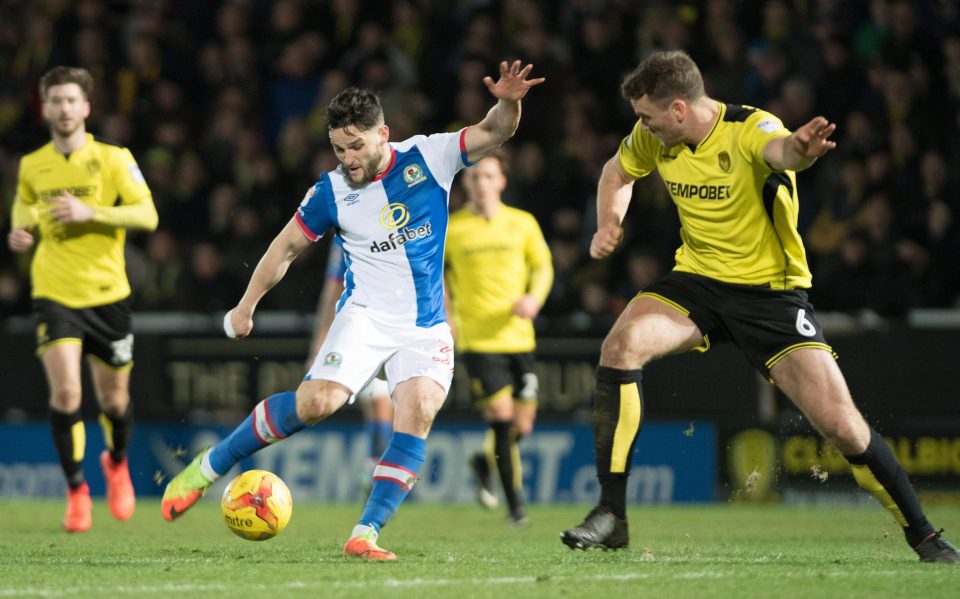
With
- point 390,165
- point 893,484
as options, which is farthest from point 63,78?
point 893,484

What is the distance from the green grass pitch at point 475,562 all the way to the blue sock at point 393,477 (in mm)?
228

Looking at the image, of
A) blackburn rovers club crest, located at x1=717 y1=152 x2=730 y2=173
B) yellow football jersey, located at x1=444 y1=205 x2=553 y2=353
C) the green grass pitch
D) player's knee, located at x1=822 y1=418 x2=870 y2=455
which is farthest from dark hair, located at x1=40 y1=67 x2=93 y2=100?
player's knee, located at x1=822 y1=418 x2=870 y2=455

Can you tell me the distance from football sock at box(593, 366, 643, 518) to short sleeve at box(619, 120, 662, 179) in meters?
0.91

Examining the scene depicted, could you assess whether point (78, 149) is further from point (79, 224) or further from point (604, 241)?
point (604, 241)

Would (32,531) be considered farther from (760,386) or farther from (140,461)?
(760,386)

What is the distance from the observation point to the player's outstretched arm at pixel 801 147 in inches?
221

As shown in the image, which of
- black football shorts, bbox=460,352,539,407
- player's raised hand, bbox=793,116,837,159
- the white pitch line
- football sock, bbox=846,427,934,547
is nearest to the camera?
the white pitch line

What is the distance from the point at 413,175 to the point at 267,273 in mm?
770

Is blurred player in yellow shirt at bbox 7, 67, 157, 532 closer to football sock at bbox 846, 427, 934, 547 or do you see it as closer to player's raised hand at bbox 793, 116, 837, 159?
player's raised hand at bbox 793, 116, 837, 159

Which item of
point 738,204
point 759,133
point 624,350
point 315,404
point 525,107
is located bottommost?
point 315,404

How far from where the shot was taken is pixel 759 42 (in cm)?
1298

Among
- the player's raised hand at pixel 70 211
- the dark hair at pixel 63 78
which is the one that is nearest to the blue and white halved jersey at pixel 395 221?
the player's raised hand at pixel 70 211

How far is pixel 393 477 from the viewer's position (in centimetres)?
628

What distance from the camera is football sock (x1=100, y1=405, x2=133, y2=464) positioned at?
30.0ft
